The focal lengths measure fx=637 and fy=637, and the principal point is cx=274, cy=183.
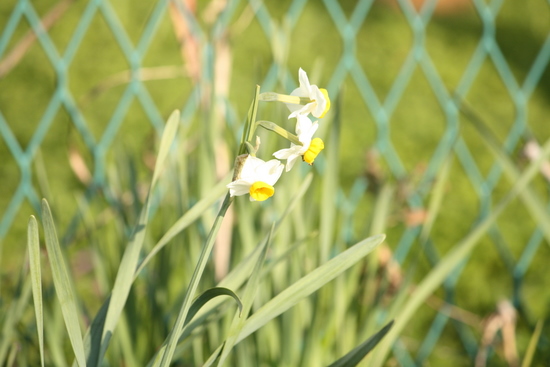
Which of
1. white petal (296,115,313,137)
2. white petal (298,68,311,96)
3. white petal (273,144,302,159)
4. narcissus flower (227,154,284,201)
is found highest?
white petal (298,68,311,96)

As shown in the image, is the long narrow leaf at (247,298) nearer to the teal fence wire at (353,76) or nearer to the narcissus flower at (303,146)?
the narcissus flower at (303,146)

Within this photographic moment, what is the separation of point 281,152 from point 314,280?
0.12m

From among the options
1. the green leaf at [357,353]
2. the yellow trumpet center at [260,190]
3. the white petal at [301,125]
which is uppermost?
the white petal at [301,125]

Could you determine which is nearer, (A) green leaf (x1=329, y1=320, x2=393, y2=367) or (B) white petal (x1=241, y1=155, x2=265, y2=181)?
(B) white petal (x1=241, y1=155, x2=265, y2=181)

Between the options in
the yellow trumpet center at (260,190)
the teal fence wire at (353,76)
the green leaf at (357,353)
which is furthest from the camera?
the teal fence wire at (353,76)

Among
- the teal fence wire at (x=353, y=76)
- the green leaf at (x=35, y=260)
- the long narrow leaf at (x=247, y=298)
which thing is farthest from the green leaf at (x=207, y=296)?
the teal fence wire at (x=353, y=76)

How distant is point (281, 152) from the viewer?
1.44 ft

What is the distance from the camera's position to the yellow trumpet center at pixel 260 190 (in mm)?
425

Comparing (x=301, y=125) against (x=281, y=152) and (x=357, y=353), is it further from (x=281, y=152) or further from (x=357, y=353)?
(x=357, y=353)

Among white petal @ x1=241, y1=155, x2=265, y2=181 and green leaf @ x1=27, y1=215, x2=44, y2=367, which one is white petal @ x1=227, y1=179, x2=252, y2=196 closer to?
white petal @ x1=241, y1=155, x2=265, y2=181

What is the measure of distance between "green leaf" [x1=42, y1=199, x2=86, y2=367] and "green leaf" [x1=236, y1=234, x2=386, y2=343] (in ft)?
0.42

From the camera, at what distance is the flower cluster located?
16.8 inches

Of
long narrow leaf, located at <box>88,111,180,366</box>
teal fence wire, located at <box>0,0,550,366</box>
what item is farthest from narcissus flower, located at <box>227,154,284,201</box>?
teal fence wire, located at <box>0,0,550,366</box>

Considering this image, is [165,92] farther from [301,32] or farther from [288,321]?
[288,321]
